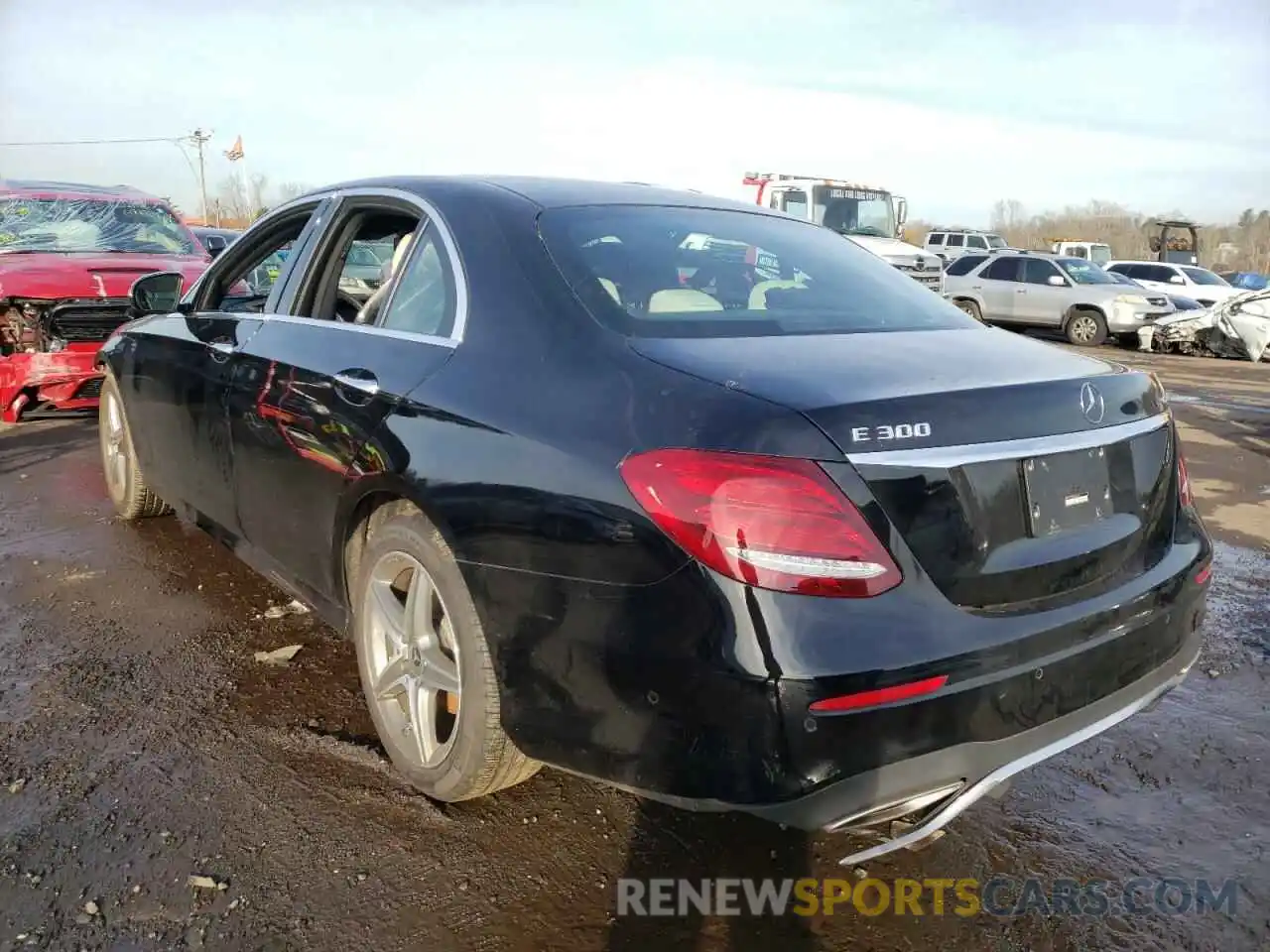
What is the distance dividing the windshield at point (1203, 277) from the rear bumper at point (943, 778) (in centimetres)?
2389

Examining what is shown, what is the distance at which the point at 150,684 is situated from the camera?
3334 mm

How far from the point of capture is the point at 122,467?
5012 millimetres

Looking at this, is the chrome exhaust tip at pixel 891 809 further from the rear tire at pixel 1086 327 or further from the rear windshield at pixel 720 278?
the rear tire at pixel 1086 327

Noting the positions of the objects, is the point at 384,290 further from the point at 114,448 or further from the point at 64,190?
the point at 64,190

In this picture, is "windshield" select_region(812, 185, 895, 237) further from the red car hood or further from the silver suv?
the red car hood

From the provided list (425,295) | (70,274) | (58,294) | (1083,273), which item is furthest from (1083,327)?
(425,295)

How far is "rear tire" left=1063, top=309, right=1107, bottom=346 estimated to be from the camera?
1766cm

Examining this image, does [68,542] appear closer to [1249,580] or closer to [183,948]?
[183,948]

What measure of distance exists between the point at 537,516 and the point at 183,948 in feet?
3.97

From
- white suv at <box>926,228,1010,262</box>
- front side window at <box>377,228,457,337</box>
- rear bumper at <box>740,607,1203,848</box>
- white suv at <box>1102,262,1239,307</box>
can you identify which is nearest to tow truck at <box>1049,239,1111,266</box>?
white suv at <box>926,228,1010,262</box>

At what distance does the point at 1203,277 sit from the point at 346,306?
24.4 m

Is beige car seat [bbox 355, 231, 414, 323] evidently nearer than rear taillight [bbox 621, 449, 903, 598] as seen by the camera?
No

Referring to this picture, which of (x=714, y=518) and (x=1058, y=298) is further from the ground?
(x=714, y=518)

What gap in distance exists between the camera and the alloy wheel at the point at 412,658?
101 inches
